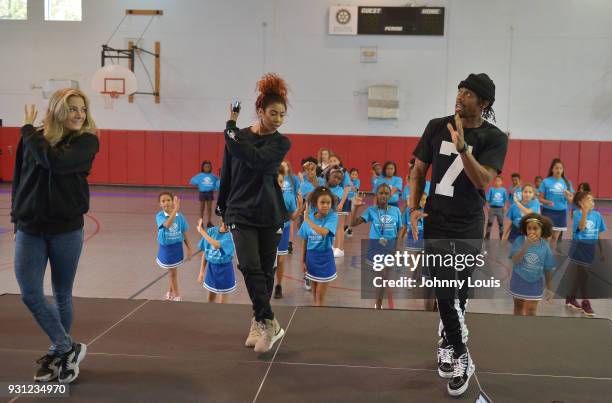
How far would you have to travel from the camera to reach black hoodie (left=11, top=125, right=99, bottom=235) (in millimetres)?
3006

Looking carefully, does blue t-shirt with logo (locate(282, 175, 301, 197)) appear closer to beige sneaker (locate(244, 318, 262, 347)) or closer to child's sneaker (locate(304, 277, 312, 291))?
child's sneaker (locate(304, 277, 312, 291))

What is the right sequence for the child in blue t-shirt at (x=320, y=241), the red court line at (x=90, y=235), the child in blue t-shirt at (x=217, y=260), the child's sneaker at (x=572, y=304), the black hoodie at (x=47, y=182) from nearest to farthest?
the black hoodie at (x=47, y=182) < the child in blue t-shirt at (x=217, y=260) < the child in blue t-shirt at (x=320, y=241) < the child's sneaker at (x=572, y=304) < the red court line at (x=90, y=235)

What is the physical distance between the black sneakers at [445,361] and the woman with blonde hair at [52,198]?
225cm

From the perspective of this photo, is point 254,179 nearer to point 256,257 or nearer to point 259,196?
point 259,196

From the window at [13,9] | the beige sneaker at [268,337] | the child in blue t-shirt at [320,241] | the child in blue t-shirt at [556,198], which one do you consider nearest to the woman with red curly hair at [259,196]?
the beige sneaker at [268,337]

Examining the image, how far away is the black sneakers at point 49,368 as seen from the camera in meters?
3.27

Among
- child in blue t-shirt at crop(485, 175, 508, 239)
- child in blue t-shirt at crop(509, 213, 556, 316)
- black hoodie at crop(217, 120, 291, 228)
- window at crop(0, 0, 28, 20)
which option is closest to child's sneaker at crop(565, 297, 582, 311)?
child in blue t-shirt at crop(509, 213, 556, 316)

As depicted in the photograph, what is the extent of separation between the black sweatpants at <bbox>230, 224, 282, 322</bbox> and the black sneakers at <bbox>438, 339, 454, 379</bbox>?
1140mm

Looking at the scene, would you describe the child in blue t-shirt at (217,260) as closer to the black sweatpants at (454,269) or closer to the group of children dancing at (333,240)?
the group of children dancing at (333,240)

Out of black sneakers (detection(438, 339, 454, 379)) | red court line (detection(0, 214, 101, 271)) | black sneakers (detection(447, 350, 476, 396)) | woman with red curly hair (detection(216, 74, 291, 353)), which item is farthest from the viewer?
red court line (detection(0, 214, 101, 271))

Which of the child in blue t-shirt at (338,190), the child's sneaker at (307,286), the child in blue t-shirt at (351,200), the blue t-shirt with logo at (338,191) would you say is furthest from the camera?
the child in blue t-shirt at (351,200)

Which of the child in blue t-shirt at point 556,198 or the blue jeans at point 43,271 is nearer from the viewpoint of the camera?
the blue jeans at point 43,271

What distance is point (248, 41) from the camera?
18031mm

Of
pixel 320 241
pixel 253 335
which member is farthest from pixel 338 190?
pixel 253 335
